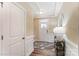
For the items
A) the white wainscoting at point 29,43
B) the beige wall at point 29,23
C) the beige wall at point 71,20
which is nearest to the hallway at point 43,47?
the white wainscoting at point 29,43

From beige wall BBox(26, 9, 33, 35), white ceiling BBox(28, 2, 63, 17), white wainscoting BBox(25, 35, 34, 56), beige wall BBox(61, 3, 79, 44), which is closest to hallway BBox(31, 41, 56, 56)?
white wainscoting BBox(25, 35, 34, 56)

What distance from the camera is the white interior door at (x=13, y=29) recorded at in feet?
5.32

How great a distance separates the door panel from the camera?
162cm

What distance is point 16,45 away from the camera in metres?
1.76

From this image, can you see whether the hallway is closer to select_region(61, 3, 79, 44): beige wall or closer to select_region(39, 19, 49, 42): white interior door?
select_region(39, 19, 49, 42): white interior door

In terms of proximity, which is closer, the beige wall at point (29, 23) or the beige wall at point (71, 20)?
the beige wall at point (71, 20)

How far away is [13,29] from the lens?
1720 mm

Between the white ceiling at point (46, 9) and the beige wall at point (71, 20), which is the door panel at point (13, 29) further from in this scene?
the beige wall at point (71, 20)

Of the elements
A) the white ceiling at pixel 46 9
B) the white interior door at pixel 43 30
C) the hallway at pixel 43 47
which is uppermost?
the white ceiling at pixel 46 9

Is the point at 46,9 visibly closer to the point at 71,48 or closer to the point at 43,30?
the point at 43,30

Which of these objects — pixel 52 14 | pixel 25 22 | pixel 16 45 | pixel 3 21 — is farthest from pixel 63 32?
pixel 3 21

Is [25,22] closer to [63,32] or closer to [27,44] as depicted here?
[27,44]

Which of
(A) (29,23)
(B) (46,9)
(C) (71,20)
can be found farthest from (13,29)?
(C) (71,20)

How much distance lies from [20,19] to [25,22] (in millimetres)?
99
